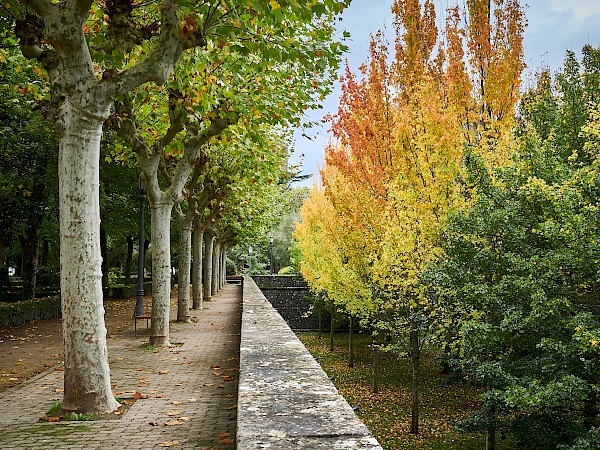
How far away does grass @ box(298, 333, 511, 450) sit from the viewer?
13.5 metres

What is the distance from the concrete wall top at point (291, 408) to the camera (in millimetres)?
3770

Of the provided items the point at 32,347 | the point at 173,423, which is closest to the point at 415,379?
the point at 173,423

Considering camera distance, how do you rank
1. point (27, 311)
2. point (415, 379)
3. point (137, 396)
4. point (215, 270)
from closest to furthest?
point (137, 396) → point (415, 379) → point (27, 311) → point (215, 270)

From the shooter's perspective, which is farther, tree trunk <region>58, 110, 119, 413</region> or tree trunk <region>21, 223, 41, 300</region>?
tree trunk <region>21, 223, 41, 300</region>

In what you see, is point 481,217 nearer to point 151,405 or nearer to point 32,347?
point 151,405

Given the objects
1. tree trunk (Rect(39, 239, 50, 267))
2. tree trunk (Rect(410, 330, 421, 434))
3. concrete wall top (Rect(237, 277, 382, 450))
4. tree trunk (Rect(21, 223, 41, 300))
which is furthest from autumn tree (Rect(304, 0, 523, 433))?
tree trunk (Rect(39, 239, 50, 267))

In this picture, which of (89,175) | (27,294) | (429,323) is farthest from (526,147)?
(27,294)

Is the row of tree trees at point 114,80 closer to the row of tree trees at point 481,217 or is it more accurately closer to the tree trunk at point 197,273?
the row of tree trees at point 481,217

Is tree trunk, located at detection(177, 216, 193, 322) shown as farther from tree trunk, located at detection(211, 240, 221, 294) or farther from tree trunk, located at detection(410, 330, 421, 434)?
tree trunk, located at detection(211, 240, 221, 294)

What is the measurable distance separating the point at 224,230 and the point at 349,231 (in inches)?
887

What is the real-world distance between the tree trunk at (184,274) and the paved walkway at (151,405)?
440cm

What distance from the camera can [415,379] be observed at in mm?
14477

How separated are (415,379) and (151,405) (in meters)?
8.59

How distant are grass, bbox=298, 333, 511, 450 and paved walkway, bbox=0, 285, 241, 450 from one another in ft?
15.1
